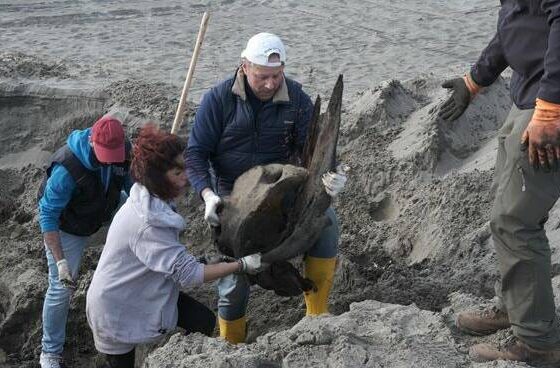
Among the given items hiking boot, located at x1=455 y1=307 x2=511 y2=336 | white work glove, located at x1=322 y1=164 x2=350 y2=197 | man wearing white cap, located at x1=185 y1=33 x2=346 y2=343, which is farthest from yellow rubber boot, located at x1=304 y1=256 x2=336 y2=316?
hiking boot, located at x1=455 y1=307 x2=511 y2=336

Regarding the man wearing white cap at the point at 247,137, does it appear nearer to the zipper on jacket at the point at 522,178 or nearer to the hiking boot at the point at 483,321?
the hiking boot at the point at 483,321

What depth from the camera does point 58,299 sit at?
4.50 metres

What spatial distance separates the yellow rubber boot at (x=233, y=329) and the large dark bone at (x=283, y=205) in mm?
462

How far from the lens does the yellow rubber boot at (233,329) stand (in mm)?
4344

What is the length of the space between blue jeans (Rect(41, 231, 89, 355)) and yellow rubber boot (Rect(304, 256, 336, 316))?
127 cm

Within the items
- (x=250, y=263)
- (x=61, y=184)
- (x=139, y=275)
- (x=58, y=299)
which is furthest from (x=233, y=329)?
(x=61, y=184)

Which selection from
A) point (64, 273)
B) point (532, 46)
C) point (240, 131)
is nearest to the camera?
point (532, 46)

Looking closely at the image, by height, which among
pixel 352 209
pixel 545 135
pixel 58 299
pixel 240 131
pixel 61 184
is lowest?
pixel 352 209

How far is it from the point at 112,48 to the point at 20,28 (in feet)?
5.73

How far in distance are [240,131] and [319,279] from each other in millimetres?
870

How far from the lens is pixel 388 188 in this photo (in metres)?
6.03

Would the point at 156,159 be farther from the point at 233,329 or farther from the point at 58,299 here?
the point at 58,299

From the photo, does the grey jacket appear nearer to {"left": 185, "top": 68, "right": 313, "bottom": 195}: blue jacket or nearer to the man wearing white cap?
the man wearing white cap

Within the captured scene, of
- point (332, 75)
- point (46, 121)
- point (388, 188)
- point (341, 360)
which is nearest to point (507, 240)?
point (341, 360)
